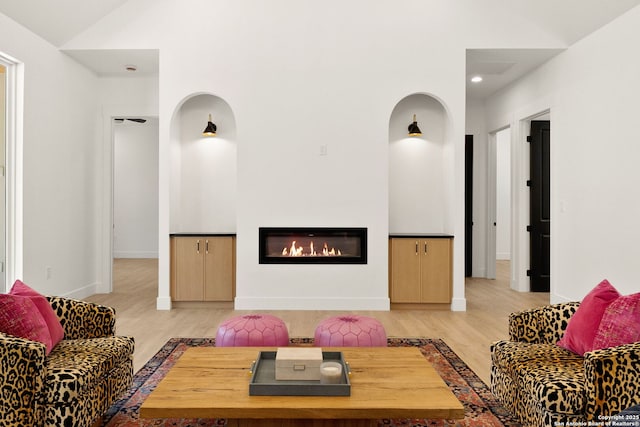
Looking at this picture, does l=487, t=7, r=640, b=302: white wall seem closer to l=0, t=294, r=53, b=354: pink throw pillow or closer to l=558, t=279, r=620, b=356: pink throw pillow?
l=558, t=279, r=620, b=356: pink throw pillow

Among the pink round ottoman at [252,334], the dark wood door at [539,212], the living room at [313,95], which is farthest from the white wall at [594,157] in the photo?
the pink round ottoman at [252,334]

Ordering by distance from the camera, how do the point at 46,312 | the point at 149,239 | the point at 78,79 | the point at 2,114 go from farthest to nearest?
the point at 149,239 < the point at 78,79 < the point at 2,114 < the point at 46,312

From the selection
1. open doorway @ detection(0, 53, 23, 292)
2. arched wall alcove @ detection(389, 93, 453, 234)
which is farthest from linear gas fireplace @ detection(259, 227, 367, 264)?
open doorway @ detection(0, 53, 23, 292)

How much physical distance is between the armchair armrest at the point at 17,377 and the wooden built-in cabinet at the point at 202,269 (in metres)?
3.11

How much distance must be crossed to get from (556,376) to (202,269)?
3.85 metres

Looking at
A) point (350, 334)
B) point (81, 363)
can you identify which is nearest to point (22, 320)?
point (81, 363)

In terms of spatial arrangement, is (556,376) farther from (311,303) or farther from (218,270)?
(218,270)

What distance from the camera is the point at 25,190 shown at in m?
4.41

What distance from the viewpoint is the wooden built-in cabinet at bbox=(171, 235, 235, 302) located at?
16.4 feet

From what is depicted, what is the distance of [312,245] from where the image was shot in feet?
16.4

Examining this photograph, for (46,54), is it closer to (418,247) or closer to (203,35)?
(203,35)

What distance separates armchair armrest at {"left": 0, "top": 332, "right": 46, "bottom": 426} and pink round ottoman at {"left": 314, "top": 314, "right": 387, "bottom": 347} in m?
1.55

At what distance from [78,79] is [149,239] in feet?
16.9

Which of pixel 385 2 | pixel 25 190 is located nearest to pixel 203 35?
pixel 385 2
